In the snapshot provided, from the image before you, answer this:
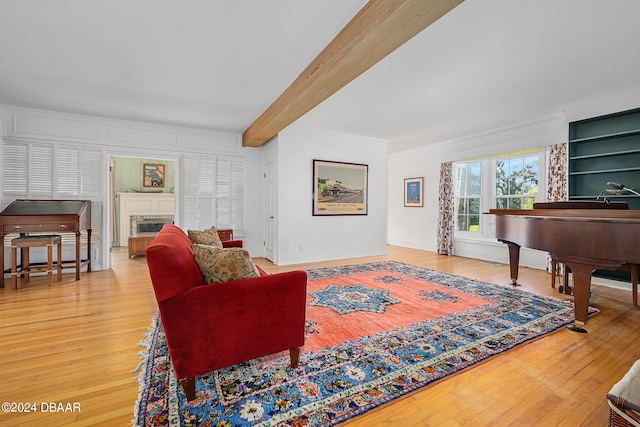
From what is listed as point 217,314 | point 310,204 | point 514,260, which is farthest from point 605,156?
point 217,314

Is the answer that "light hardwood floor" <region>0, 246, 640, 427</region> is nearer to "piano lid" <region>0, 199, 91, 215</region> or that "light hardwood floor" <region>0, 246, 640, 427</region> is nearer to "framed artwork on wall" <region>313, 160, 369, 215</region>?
"piano lid" <region>0, 199, 91, 215</region>

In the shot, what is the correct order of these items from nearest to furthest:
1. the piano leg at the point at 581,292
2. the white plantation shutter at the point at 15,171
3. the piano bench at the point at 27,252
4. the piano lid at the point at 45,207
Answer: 1. the piano leg at the point at 581,292
2. the piano bench at the point at 27,252
3. the piano lid at the point at 45,207
4. the white plantation shutter at the point at 15,171

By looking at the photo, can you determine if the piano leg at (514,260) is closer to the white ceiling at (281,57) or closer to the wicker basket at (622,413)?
the white ceiling at (281,57)

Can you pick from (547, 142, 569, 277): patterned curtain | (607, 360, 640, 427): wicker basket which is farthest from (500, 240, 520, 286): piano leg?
(607, 360, 640, 427): wicker basket

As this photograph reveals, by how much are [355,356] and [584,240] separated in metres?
2.10

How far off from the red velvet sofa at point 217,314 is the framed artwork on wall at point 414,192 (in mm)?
6074

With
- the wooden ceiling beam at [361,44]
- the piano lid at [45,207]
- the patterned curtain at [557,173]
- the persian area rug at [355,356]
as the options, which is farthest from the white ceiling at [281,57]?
the persian area rug at [355,356]

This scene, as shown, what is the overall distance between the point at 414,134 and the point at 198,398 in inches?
226

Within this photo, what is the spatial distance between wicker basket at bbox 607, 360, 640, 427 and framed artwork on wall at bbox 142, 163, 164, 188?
360 inches

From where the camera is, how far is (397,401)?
156 cm

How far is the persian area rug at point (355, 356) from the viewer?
1.48 m

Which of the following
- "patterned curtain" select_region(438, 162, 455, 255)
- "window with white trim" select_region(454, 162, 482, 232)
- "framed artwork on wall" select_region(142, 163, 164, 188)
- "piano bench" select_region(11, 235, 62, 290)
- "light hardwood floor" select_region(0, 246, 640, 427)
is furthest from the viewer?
"framed artwork on wall" select_region(142, 163, 164, 188)

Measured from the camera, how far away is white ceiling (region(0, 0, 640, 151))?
2.18 m

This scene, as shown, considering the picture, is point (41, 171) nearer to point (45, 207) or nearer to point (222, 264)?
point (45, 207)
